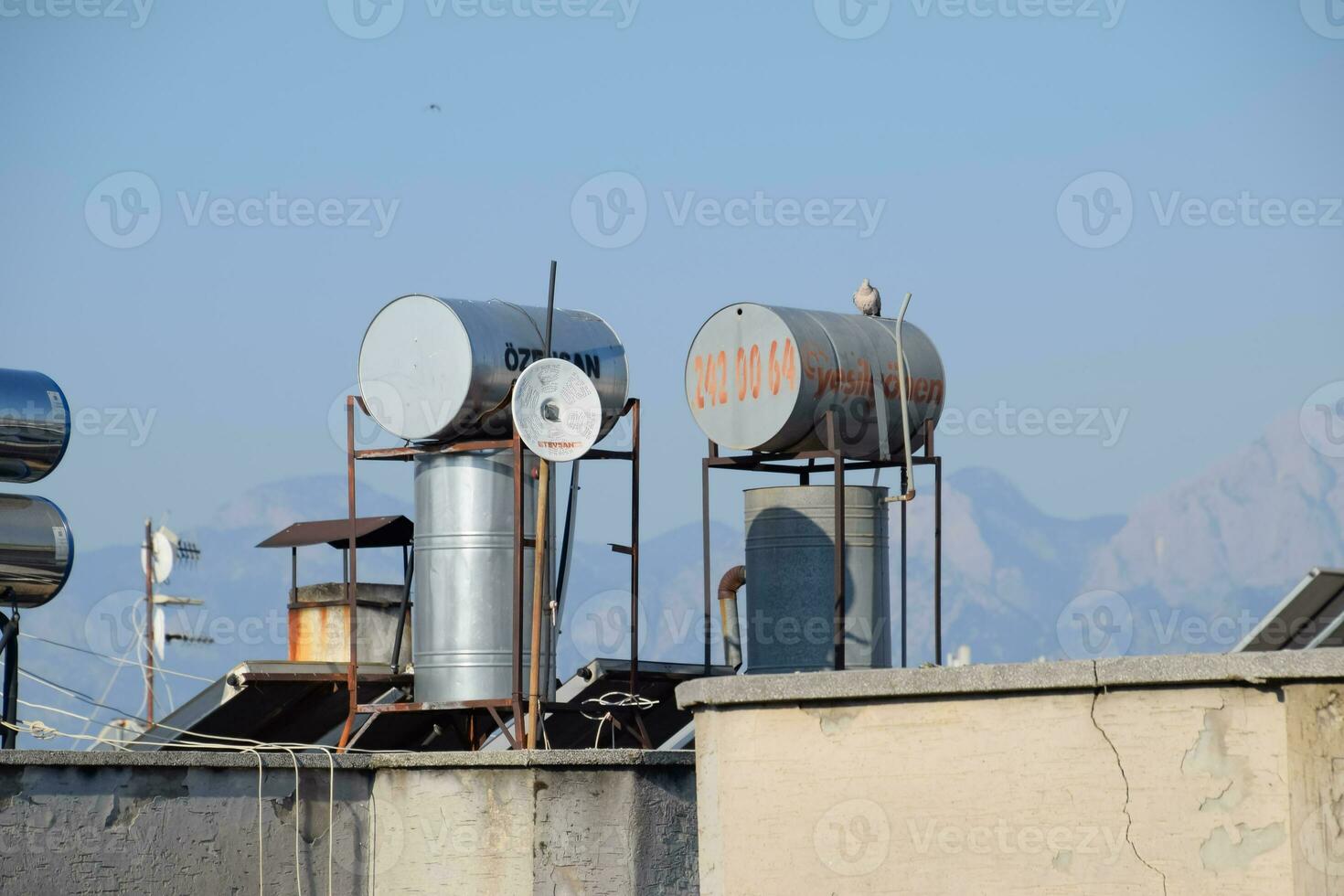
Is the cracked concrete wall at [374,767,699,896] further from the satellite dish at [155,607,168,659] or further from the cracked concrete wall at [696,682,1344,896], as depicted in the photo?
the satellite dish at [155,607,168,659]

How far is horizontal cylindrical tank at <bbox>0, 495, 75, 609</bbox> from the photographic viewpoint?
1307 cm

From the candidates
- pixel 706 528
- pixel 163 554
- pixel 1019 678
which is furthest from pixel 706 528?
pixel 163 554

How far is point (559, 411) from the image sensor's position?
13.5 meters

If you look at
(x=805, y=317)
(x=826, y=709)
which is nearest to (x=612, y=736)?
(x=805, y=317)

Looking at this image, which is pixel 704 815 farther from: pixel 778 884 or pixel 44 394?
pixel 44 394

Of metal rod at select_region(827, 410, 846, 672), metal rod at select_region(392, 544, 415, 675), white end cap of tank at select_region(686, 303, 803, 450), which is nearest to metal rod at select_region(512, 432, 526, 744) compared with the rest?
metal rod at select_region(392, 544, 415, 675)

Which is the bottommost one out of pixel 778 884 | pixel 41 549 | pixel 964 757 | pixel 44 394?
pixel 778 884

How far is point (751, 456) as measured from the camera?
15.6m

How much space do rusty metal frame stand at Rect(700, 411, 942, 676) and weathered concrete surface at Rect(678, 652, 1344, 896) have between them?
12.8 feet

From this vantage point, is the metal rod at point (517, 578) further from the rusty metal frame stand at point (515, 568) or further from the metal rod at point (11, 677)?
the metal rod at point (11, 677)

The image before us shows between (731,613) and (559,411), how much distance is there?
3431 millimetres

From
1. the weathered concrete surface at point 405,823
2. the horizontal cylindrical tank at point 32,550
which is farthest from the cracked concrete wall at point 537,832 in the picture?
the horizontal cylindrical tank at point 32,550

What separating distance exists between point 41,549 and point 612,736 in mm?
4519

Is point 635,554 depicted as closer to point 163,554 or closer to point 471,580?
point 471,580
